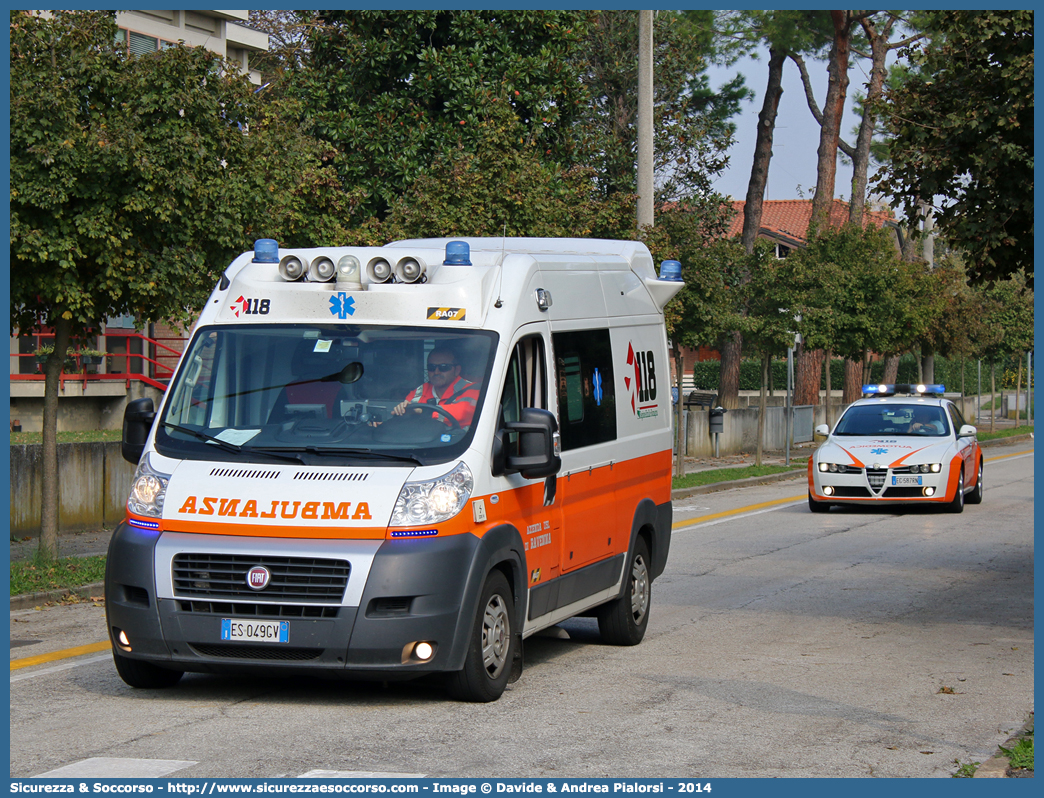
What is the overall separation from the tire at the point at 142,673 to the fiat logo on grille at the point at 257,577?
879mm

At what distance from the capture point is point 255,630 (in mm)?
7152

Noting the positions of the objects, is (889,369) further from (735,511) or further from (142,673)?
(142,673)

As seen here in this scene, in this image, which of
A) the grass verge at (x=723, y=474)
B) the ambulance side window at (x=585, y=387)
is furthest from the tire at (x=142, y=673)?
the grass verge at (x=723, y=474)

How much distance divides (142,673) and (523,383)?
268 centimetres

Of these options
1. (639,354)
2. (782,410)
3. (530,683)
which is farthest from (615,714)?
(782,410)

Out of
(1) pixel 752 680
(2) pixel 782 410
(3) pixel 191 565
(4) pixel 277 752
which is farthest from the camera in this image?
(2) pixel 782 410

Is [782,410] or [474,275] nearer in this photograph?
[474,275]

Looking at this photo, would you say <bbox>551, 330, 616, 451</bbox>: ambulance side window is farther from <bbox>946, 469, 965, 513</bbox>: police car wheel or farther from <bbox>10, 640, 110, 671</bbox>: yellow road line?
<bbox>946, 469, 965, 513</bbox>: police car wheel

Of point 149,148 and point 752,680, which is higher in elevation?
point 149,148

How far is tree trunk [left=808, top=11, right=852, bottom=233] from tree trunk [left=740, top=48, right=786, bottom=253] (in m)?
1.43

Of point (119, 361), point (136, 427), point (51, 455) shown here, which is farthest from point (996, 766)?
point (119, 361)

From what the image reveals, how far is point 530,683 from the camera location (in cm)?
830

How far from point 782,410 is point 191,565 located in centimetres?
2987

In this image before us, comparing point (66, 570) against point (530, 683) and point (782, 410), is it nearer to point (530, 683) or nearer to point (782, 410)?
point (530, 683)
